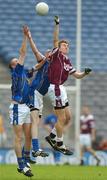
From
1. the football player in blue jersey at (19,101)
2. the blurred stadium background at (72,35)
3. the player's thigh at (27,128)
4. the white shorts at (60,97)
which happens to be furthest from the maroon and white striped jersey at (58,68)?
the blurred stadium background at (72,35)

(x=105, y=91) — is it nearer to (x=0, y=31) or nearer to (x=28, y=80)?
(x=0, y=31)

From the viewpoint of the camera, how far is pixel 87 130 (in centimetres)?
2486

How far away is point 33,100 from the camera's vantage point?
1653 centimetres

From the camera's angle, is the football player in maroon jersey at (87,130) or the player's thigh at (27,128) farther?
the football player in maroon jersey at (87,130)

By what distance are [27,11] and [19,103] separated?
1224cm

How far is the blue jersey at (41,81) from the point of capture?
16453mm

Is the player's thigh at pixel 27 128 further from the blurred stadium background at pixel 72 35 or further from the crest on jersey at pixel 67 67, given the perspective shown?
the blurred stadium background at pixel 72 35

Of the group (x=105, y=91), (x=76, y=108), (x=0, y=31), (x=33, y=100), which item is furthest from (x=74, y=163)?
(x=33, y=100)

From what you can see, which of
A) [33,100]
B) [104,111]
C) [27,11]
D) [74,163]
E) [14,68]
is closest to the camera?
[14,68]

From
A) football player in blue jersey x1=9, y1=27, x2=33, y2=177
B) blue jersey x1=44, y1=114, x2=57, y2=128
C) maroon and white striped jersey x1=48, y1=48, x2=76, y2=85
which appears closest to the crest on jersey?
maroon and white striped jersey x1=48, y1=48, x2=76, y2=85

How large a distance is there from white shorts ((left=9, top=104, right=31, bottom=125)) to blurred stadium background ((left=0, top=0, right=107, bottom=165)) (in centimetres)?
932

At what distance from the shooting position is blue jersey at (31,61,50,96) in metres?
16.5

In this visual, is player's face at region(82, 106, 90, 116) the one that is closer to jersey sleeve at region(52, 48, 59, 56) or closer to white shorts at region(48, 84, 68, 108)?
white shorts at region(48, 84, 68, 108)

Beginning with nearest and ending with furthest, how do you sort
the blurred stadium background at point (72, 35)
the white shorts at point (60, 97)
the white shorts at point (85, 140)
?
the white shorts at point (60, 97) < the white shorts at point (85, 140) < the blurred stadium background at point (72, 35)
